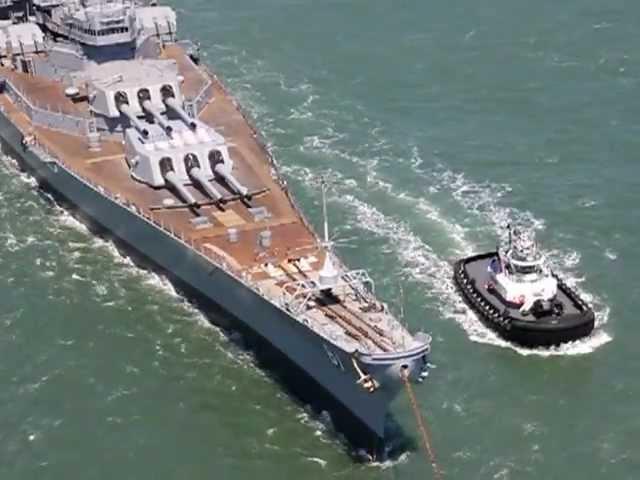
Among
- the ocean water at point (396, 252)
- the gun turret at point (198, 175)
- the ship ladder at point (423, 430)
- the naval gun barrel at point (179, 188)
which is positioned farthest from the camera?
the gun turret at point (198, 175)

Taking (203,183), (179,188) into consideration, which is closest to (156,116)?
(179,188)

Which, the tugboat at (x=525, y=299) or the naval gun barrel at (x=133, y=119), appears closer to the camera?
the tugboat at (x=525, y=299)

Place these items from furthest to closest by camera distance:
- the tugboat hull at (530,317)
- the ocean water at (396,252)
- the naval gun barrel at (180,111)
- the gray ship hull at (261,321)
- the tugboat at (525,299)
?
1. the naval gun barrel at (180,111)
2. the tugboat at (525,299)
3. the tugboat hull at (530,317)
4. the ocean water at (396,252)
5. the gray ship hull at (261,321)

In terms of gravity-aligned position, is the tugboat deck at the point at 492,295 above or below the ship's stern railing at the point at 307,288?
below

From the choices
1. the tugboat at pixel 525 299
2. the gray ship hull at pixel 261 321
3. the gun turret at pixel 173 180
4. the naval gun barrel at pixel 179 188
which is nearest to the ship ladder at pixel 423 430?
the gray ship hull at pixel 261 321

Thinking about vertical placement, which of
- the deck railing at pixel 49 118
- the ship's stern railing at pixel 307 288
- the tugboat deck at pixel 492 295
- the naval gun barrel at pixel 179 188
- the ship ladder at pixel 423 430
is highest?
the deck railing at pixel 49 118

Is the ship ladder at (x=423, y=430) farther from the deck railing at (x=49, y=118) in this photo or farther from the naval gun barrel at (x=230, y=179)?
the deck railing at (x=49, y=118)

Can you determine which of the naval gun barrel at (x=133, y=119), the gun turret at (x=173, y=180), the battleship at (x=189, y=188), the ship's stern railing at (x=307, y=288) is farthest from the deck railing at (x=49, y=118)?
the ship's stern railing at (x=307, y=288)

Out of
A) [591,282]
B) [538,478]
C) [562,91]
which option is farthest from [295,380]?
[562,91]
